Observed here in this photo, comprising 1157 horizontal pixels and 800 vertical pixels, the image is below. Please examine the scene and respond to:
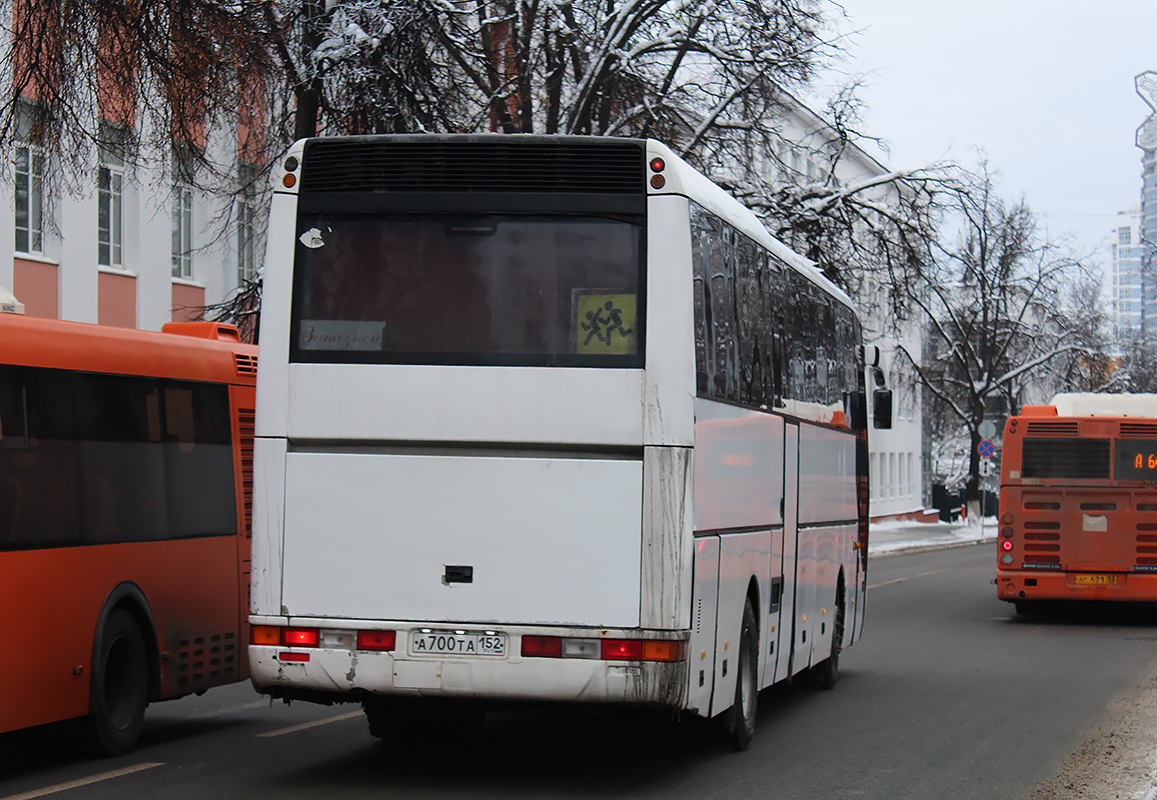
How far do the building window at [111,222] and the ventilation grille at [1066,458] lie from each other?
14.5 meters

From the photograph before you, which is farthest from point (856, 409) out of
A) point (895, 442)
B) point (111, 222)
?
point (895, 442)

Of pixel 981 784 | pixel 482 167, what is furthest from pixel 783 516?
pixel 482 167

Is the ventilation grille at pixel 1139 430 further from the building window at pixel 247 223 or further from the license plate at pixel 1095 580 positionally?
the building window at pixel 247 223

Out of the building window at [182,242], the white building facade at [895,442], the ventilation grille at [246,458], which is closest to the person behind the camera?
the ventilation grille at [246,458]

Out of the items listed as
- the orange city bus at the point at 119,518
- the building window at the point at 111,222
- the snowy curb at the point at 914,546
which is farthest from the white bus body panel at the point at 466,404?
the snowy curb at the point at 914,546

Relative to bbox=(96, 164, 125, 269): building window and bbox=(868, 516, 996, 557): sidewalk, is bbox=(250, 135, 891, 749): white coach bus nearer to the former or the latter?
bbox=(96, 164, 125, 269): building window

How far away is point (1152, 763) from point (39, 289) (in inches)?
771

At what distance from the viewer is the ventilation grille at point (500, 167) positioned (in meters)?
8.88

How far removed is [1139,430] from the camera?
21641 millimetres

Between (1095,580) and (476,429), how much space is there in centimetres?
1509

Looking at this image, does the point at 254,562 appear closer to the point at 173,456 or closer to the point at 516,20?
the point at 173,456

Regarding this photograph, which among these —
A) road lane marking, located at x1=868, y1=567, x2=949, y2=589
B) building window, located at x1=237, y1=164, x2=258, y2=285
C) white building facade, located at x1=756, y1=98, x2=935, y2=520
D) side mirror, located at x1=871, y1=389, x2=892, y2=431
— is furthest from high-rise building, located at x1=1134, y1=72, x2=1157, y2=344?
side mirror, located at x1=871, y1=389, x2=892, y2=431

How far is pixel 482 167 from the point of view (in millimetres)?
8922

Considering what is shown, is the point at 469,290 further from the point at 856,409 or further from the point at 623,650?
the point at 856,409
